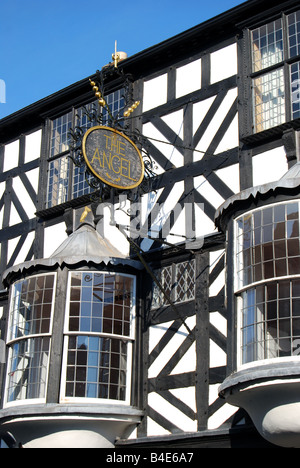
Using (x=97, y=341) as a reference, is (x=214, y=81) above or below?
above

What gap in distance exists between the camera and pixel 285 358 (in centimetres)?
1054

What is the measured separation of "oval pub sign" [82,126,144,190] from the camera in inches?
536

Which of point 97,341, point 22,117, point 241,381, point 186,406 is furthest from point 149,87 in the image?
point 241,381

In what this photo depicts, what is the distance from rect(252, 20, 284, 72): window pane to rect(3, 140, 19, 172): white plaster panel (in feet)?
23.6

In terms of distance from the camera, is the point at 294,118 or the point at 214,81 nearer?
the point at 294,118

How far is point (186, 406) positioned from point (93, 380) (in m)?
1.77

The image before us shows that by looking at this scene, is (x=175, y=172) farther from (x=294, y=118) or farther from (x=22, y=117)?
(x=22, y=117)

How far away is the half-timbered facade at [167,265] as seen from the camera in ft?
44.7

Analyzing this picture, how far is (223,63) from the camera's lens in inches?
616

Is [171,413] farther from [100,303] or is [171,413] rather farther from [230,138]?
[230,138]

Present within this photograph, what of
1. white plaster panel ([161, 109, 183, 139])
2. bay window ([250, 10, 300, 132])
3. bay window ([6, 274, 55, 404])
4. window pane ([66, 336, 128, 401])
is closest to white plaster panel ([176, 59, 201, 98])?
white plaster panel ([161, 109, 183, 139])

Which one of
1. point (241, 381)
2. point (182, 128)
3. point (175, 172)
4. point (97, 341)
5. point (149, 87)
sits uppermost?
point (149, 87)

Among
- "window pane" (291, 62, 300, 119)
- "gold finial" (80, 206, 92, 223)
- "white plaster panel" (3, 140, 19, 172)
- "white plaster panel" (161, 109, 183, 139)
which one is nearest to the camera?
"window pane" (291, 62, 300, 119)

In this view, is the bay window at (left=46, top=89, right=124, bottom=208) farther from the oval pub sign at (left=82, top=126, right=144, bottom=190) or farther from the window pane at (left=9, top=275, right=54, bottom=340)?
the window pane at (left=9, top=275, right=54, bottom=340)
